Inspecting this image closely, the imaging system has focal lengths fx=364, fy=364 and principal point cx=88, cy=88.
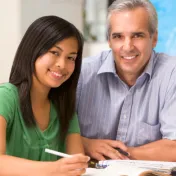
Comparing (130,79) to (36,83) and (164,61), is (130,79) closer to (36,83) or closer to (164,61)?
(164,61)

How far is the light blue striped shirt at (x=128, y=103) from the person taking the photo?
5.56 feet

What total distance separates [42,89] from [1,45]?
1.11 meters

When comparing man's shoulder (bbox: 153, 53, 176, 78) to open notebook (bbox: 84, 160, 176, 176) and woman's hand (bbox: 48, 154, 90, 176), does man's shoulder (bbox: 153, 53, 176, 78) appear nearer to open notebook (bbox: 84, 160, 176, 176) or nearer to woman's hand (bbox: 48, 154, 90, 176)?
open notebook (bbox: 84, 160, 176, 176)

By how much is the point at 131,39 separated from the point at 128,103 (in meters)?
0.30

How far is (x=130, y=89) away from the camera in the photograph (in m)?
1.74

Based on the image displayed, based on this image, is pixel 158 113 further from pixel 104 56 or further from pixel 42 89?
pixel 42 89

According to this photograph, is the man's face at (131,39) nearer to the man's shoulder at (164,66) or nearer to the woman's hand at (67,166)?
the man's shoulder at (164,66)

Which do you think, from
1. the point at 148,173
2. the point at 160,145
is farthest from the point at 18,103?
the point at 160,145

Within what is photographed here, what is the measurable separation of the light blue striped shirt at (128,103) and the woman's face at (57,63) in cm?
41

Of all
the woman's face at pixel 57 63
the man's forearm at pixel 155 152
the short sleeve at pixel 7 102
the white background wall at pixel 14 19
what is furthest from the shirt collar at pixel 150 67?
the white background wall at pixel 14 19

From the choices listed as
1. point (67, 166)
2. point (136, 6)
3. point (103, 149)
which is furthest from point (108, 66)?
point (67, 166)

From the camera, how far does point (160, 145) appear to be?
1563 millimetres

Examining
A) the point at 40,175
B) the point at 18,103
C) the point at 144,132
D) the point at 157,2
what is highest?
the point at 157,2

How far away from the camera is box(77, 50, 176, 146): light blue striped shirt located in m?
1.70
